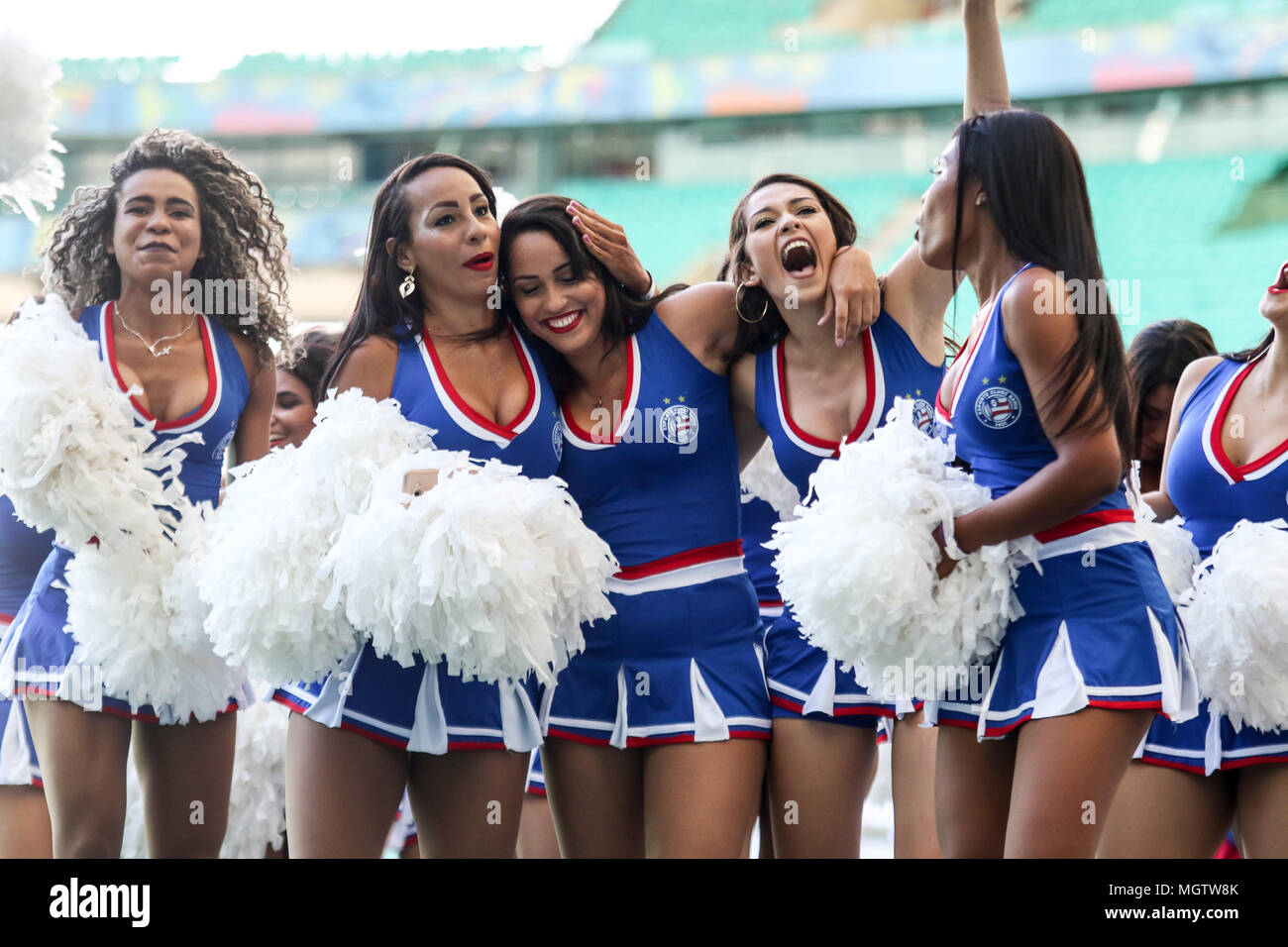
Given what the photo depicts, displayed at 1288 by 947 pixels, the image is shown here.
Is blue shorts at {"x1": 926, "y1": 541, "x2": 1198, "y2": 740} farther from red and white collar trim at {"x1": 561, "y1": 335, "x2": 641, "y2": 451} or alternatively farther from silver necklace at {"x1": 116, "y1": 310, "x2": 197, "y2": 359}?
silver necklace at {"x1": 116, "y1": 310, "x2": 197, "y2": 359}

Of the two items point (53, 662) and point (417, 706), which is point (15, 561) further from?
point (417, 706)

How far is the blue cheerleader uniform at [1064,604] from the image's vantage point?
2.01 meters

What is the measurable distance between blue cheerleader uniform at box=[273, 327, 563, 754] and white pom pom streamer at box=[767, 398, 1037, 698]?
544 mm

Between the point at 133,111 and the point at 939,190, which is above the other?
the point at 133,111

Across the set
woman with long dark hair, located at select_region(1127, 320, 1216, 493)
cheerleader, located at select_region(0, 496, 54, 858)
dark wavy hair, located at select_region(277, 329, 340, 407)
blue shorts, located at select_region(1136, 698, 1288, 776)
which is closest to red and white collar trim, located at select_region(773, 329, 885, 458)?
blue shorts, located at select_region(1136, 698, 1288, 776)

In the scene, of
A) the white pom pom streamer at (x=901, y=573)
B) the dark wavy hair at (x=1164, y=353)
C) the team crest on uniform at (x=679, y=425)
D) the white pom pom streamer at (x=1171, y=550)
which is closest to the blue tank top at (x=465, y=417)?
the team crest on uniform at (x=679, y=425)

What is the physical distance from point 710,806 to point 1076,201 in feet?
3.84

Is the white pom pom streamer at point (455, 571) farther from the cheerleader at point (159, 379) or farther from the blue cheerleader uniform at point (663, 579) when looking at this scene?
the cheerleader at point (159, 379)

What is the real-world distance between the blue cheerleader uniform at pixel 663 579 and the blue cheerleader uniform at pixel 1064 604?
51 centimetres

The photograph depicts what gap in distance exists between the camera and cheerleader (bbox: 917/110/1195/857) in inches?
78.4
